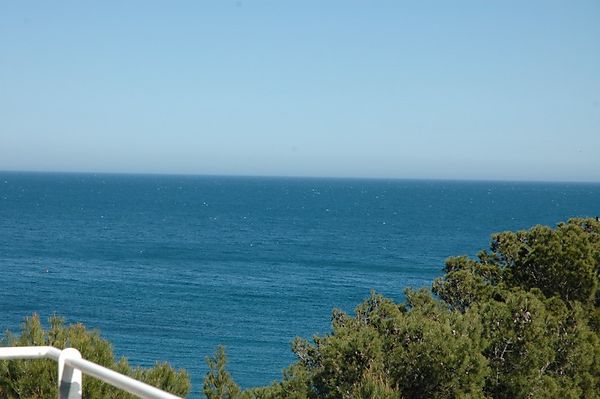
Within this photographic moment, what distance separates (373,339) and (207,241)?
7403 centimetres

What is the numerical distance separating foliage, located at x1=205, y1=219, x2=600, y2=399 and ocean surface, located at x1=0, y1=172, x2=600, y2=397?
1763cm

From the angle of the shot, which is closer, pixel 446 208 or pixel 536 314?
pixel 536 314

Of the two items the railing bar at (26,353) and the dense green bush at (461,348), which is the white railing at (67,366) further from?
the dense green bush at (461,348)

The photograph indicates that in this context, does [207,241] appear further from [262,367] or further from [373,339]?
[373,339]

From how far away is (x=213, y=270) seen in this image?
63.5m

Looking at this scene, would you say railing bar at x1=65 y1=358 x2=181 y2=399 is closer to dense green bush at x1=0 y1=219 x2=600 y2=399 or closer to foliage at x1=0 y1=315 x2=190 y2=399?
foliage at x1=0 y1=315 x2=190 y2=399

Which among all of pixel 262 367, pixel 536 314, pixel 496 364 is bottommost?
pixel 262 367

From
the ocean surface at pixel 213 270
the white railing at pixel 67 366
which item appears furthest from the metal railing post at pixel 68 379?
the ocean surface at pixel 213 270

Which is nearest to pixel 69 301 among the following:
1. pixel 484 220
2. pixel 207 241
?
pixel 207 241

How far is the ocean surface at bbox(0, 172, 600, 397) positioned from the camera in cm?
4109

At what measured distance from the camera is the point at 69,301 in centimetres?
4756

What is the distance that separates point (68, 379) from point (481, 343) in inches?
431

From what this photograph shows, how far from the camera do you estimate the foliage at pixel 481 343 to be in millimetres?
11969

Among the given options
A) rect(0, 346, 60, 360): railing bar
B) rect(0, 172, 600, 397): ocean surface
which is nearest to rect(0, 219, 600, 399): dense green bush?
rect(0, 346, 60, 360): railing bar
